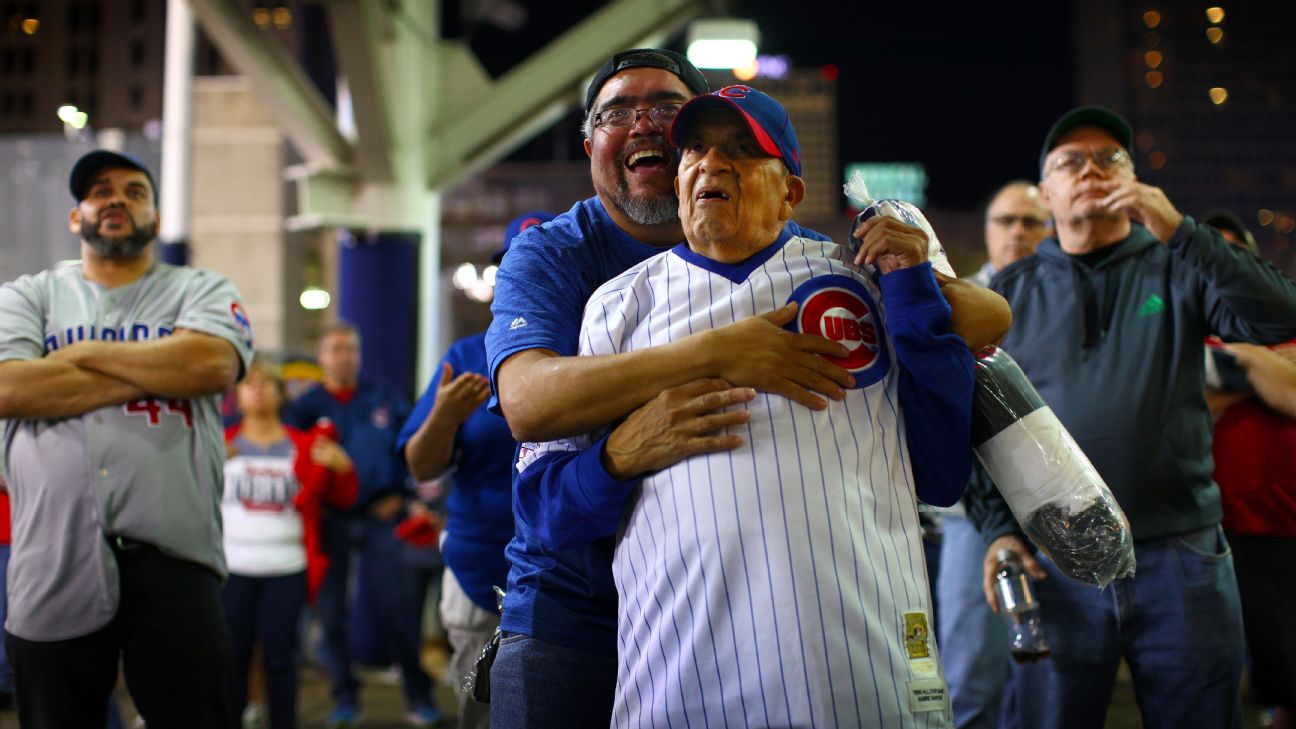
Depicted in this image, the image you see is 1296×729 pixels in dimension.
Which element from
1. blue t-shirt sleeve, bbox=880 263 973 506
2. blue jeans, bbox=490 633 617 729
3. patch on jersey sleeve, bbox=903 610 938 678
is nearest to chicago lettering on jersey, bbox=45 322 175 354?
blue jeans, bbox=490 633 617 729

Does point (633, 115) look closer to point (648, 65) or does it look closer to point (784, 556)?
point (648, 65)

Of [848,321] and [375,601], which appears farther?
[375,601]

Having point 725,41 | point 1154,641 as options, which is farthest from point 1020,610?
point 725,41

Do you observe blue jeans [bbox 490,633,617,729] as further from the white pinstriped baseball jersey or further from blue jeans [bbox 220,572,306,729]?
blue jeans [bbox 220,572,306,729]

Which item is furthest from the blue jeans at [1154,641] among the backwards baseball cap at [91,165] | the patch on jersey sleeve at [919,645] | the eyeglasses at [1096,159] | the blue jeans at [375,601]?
the blue jeans at [375,601]

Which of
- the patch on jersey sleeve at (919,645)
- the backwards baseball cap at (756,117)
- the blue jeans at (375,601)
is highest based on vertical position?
the backwards baseball cap at (756,117)

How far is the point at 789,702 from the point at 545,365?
2.37 feet

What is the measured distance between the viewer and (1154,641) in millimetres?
2949

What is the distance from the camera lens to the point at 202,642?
136 inches

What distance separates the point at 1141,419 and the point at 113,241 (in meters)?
3.17

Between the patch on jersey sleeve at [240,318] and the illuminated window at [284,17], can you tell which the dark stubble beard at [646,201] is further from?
the illuminated window at [284,17]

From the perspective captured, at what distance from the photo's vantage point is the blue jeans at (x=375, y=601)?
673cm

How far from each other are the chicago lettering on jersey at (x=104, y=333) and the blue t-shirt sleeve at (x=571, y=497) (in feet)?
6.41

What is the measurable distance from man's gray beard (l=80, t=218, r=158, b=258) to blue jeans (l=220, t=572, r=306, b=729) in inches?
82.4
